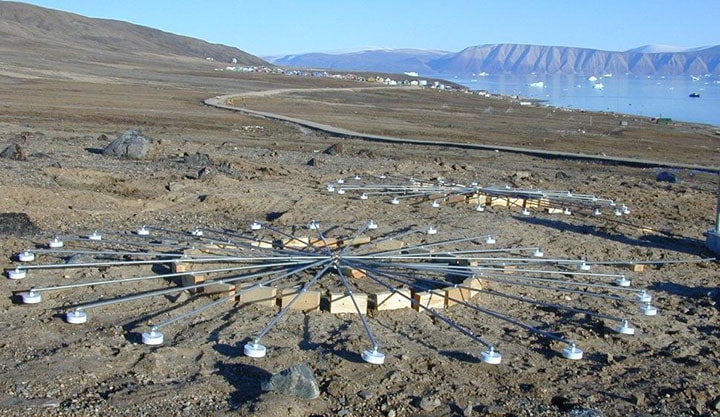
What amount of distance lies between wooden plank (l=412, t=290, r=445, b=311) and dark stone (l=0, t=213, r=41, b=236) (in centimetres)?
510

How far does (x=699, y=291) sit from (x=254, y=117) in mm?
28474

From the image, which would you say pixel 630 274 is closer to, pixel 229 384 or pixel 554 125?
pixel 229 384

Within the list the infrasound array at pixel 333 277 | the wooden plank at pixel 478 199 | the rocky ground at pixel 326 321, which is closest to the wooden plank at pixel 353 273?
the infrasound array at pixel 333 277

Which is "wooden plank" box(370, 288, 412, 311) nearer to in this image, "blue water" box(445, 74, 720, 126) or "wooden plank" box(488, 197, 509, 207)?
"wooden plank" box(488, 197, 509, 207)

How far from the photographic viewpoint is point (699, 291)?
9.32 metres

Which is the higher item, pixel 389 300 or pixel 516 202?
pixel 389 300

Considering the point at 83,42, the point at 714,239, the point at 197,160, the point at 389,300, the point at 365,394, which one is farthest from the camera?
the point at 83,42

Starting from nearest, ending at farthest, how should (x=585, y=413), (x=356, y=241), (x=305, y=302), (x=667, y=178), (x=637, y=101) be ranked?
(x=585, y=413) → (x=305, y=302) → (x=356, y=241) → (x=667, y=178) → (x=637, y=101)

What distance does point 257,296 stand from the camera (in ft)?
26.2

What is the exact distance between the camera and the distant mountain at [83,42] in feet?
293

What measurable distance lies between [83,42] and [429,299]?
12404cm

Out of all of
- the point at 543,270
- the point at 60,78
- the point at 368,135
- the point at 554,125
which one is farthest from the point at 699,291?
the point at 60,78

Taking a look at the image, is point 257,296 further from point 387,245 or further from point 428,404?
point 387,245

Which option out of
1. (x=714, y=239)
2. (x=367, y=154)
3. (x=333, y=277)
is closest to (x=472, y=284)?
(x=333, y=277)
